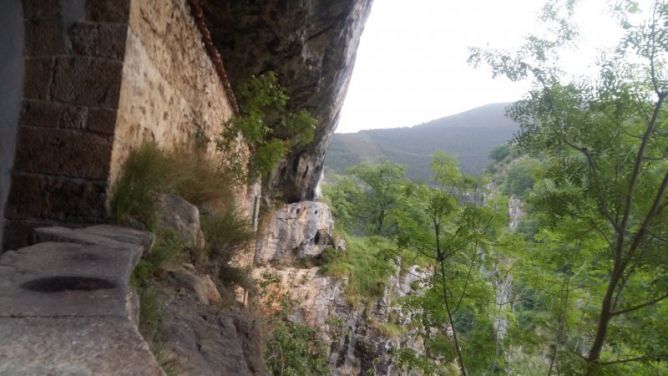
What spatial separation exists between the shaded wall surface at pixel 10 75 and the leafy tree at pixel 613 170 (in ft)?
13.4

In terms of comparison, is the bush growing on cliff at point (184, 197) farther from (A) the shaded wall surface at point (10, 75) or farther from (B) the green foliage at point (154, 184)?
(A) the shaded wall surface at point (10, 75)

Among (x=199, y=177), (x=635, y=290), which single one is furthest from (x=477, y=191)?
(x=199, y=177)

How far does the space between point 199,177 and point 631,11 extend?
3866 mm

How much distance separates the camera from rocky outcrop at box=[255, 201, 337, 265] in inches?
507

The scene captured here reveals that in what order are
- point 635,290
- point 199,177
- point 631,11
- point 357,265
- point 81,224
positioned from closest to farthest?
point 81,224 → point 631,11 → point 199,177 → point 635,290 → point 357,265

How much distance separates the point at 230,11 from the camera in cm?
568

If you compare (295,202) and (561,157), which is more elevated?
(561,157)

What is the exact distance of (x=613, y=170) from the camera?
12.6ft

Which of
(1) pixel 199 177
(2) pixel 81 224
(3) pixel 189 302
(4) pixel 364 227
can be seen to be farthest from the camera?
(4) pixel 364 227

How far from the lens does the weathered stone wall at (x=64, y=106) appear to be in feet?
9.23

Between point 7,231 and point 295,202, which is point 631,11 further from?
point 295,202

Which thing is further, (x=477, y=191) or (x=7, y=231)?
(x=477, y=191)

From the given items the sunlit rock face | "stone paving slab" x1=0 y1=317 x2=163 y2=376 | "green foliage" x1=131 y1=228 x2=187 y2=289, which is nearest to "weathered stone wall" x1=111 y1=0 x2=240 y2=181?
"green foliage" x1=131 y1=228 x2=187 y2=289

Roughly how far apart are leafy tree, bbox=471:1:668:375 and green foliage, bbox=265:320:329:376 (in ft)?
11.1
